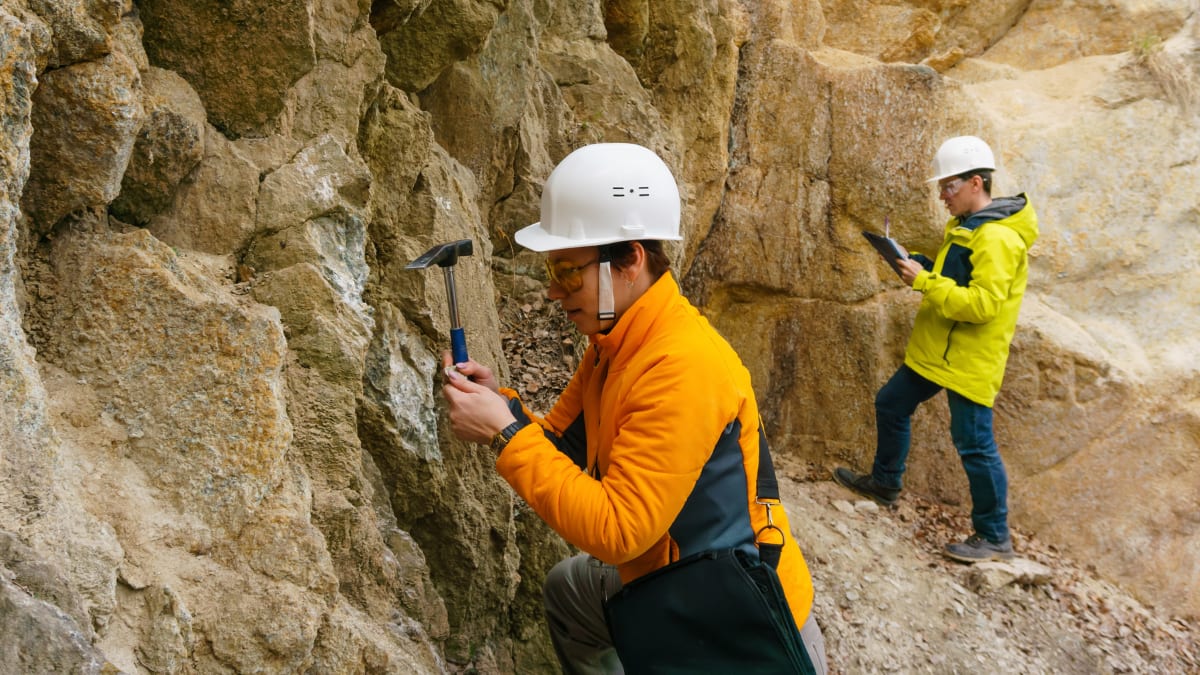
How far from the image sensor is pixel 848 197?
802 centimetres

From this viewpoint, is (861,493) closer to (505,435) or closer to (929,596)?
(929,596)

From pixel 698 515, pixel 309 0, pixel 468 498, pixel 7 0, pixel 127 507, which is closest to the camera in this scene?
pixel 7 0

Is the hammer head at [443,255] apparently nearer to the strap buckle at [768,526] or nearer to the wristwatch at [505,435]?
the wristwatch at [505,435]

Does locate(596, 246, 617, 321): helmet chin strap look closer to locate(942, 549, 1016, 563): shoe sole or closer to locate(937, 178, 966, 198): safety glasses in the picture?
locate(937, 178, 966, 198): safety glasses

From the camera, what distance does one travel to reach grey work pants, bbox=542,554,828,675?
3.47 metres

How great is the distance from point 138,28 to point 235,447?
1476 millimetres

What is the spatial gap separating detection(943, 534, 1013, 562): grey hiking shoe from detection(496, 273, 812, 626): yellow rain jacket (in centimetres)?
420

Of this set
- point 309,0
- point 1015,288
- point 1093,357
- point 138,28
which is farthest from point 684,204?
point 138,28

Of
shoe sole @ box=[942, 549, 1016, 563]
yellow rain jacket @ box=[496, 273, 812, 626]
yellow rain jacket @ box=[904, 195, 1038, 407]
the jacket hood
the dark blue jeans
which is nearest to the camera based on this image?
yellow rain jacket @ box=[496, 273, 812, 626]

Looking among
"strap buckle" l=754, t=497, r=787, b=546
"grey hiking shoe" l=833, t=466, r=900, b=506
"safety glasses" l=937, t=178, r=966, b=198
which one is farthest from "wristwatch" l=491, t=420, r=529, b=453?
"grey hiking shoe" l=833, t=466, r=900, b=506

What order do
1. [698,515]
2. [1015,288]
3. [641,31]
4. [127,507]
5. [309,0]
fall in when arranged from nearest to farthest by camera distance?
[127,507], [698,515], [309,0], [1015,288], [641,31]

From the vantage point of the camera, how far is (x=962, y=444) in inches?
247

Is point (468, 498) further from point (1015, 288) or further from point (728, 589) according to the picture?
point (1015, 288)

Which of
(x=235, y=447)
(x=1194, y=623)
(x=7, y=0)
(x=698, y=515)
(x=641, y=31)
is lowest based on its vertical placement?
(x=1194, y=623)
